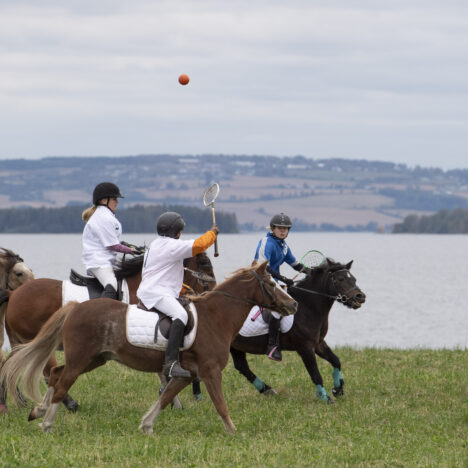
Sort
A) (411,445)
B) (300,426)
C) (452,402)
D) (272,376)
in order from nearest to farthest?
1. (411,445)
2. (300,426)
3. (452,402)
4. (272,376)

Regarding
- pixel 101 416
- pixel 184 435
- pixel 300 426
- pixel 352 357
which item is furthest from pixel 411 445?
pixel 352 357

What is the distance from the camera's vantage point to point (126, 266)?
41.7 ft

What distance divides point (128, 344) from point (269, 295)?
195cm

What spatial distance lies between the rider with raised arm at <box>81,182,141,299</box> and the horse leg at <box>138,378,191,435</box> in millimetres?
2189

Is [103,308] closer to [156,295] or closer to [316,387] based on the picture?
[156,295]

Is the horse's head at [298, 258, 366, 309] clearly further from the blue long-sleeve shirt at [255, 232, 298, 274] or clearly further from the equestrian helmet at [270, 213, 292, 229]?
the equestrian helmet at [270, 213, 292, 229]

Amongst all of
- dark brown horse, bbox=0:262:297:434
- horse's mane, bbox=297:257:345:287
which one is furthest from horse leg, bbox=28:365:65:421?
horse's mane, bbox=297:257:345:287

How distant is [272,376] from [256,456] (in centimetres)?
632

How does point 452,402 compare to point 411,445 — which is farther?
point 452,402

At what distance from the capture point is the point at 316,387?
13.6 meters

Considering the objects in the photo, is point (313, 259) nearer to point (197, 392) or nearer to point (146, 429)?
point (197, 392)

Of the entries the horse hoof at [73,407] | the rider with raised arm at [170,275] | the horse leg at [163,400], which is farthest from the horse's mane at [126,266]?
the horse leg at [163,400]

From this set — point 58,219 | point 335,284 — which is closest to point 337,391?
point 335,284

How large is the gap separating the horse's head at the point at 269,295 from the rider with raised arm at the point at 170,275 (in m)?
0.82
